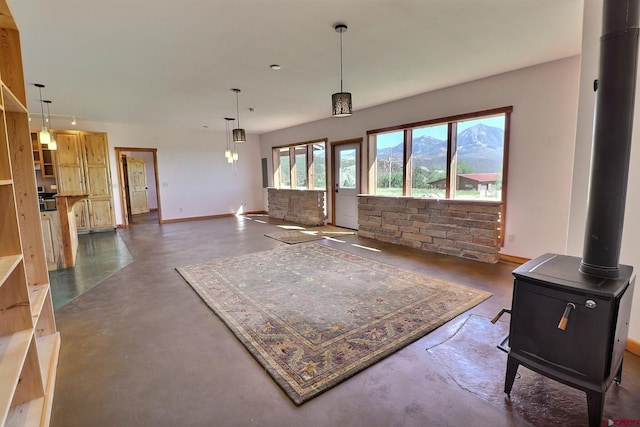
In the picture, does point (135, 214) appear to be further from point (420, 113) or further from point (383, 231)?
point (420, 113)

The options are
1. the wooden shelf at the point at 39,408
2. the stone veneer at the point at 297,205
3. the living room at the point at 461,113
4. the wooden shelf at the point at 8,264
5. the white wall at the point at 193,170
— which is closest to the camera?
the wooden shelf at the point at 8,264

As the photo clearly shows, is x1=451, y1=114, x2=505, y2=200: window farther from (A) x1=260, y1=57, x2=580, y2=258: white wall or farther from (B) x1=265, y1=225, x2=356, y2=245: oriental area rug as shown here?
(B) x1=265, y1=225, x2=356, y2=245: oriental area rug

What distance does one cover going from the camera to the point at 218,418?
1.68 meters

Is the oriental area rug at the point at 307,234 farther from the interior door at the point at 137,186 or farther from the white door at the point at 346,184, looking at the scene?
the interior door at the point at 137,186

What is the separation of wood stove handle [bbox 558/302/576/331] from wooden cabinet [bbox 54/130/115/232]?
867cm

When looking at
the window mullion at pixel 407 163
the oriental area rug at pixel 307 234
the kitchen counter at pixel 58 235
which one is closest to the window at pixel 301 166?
the oriental area rug at pixel 307 234

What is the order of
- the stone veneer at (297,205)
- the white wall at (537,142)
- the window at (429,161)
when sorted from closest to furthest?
1. the white wall at (537,142)
2. the window at (429,161)
3. the stone veneer at (297,205)

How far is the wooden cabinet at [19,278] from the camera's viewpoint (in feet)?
5.00

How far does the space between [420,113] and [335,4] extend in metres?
3.38

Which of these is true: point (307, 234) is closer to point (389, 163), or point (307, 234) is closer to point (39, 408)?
point (389, 163)

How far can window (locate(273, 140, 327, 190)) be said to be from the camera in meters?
8.00

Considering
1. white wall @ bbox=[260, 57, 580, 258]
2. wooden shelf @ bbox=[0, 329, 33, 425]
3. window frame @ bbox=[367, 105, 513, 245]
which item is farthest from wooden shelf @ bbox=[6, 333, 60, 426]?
white wall @ bbox=[260, 57, 580, 258]

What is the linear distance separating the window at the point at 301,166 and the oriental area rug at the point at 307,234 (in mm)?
1297

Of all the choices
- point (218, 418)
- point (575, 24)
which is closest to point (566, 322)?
point (218, 418)
